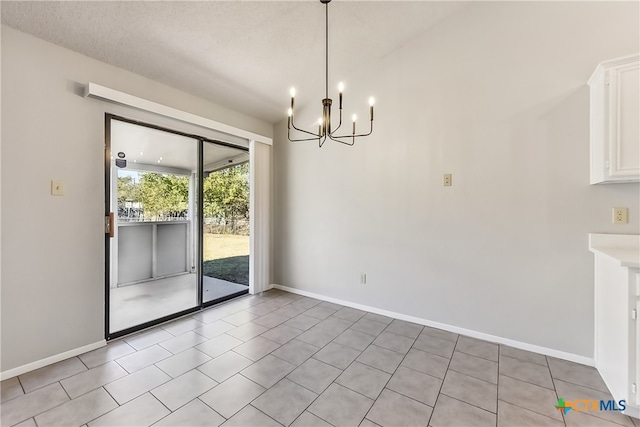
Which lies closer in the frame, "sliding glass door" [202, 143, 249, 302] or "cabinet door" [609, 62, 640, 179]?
"cabinet door" [609, 62, 640, 179]

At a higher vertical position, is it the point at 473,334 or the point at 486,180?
the point at 486,180

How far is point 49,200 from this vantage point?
2.25 m

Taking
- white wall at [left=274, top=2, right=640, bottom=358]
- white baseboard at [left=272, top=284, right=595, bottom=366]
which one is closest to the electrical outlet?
white wall at [left=274, top=2, right=640, bottom=358]

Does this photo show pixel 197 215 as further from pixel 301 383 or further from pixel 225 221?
pixel 301 383

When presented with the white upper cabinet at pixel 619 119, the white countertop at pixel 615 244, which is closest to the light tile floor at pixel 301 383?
the white countertop at pixel 615 244

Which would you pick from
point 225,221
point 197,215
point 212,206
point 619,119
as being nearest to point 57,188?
point 197,215

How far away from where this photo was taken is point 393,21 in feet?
9.43

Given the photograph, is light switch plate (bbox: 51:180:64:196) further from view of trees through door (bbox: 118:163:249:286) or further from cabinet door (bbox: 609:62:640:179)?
cabinet door (bbox: 609:62:640:179)

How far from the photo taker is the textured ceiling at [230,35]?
2.14 m

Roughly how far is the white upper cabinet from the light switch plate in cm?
441

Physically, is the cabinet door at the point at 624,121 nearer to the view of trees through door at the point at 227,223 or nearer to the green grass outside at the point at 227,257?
the view of trees through door at the point at 227,223

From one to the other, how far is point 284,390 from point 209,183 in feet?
9.12

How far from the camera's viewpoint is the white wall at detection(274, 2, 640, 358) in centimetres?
234

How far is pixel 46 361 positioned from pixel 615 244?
188 inches
